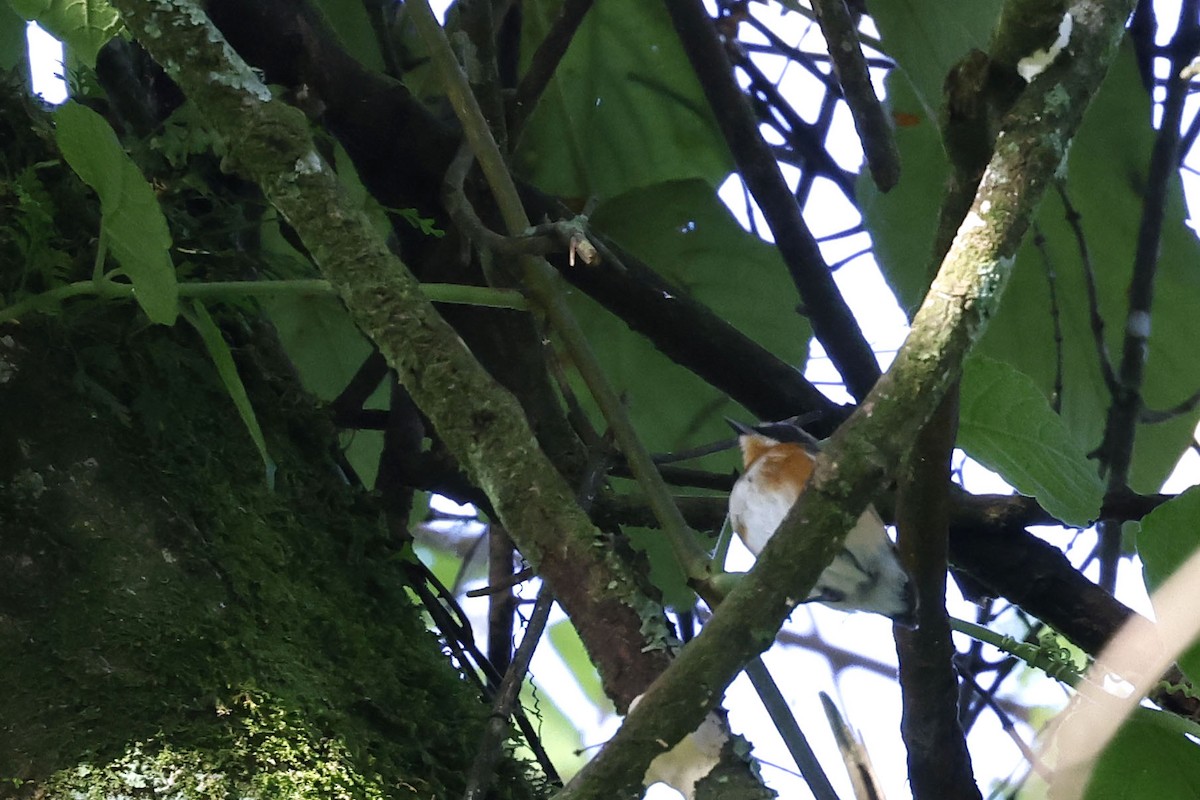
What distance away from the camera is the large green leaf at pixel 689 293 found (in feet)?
4.28

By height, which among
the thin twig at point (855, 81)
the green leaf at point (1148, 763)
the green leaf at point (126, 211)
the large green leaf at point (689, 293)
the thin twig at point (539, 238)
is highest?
the large green leaf at point (689, 293)

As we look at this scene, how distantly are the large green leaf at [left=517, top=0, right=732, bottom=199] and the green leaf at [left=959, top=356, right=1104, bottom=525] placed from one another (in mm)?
758

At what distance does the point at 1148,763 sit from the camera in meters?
0.71

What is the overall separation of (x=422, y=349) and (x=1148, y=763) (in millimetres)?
525

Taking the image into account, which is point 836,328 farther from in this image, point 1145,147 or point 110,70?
point 110,70

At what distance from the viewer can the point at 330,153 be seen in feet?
3.70

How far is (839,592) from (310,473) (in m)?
0.45

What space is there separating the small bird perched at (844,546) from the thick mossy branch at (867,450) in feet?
0.85

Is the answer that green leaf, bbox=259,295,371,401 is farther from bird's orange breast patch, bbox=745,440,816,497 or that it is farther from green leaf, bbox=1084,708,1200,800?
green leaf, bbox=1084,708,1200,800

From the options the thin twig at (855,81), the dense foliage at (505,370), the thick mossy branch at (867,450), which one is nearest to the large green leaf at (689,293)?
the dense foliage at (505,370)

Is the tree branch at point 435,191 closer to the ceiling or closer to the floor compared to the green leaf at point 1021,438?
closer to the ceiling

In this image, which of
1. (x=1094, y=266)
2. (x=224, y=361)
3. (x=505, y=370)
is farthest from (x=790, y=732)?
(x=1094, y=266)

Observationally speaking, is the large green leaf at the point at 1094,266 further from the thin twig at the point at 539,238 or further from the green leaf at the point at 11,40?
the green leaf at the point at 11,40

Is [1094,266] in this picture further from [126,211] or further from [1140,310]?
[126,211]
